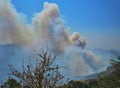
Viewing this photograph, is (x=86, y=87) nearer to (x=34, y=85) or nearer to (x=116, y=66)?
(x=116, y=66)

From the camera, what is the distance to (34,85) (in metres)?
14.6

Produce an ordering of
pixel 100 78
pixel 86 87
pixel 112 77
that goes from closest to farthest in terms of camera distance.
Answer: pixel 112 77, pixel 100 78, pixel 86 87

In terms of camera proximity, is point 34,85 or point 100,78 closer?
point 34,85

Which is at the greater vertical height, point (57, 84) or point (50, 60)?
point (50, 60)

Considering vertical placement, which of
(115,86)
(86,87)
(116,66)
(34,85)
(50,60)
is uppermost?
(86,87)

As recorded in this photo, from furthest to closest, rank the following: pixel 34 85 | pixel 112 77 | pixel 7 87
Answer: pixel 112 77 → pixel 7 87 → pixel 34 85

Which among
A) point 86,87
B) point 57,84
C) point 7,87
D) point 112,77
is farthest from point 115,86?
point 86,87

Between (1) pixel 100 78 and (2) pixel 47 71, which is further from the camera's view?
(1) pixel 100 78

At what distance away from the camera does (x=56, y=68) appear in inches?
600

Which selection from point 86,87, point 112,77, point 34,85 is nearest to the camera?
point 34,85

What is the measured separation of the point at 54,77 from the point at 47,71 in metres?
0.46

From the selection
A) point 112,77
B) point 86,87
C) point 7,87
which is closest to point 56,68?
point 7,87

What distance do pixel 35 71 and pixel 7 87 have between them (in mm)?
17943

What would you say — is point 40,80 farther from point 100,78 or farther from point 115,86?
point 100,78
